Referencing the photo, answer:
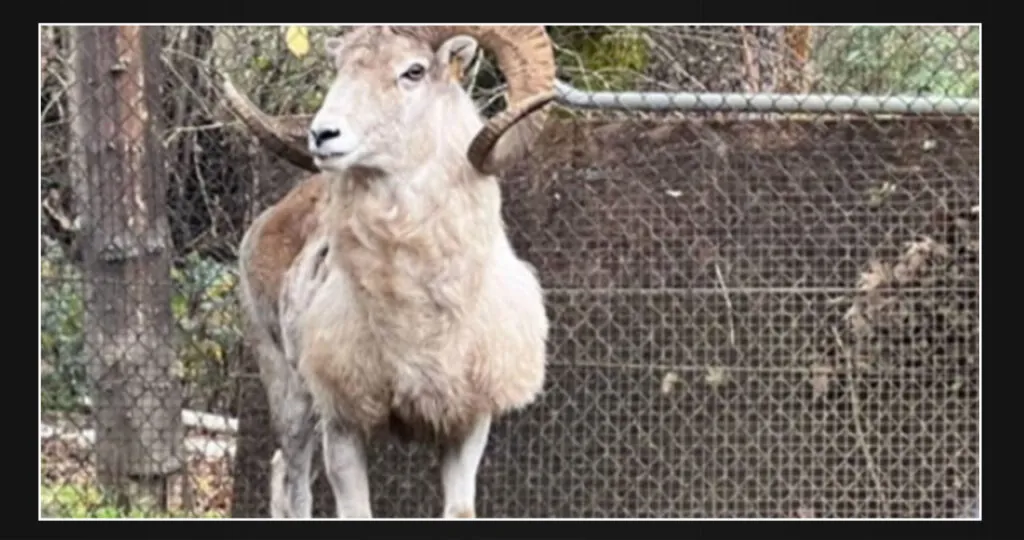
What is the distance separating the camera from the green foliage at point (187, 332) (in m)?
8.76

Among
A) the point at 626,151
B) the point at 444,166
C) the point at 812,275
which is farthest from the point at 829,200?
the point at 444,166

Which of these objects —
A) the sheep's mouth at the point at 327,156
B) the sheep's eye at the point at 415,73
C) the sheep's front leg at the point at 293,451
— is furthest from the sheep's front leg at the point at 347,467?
the sheep's eye at the point at 415,73

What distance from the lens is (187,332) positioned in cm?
909

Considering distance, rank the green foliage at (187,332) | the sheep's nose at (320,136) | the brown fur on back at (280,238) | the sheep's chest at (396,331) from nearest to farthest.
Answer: the sheep's nose at (320,136), the sheep's chest at (396,331), the brown fur on back at (280,238), the green foliage at (187,332)

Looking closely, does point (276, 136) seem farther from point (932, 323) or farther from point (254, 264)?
point (932, 323)

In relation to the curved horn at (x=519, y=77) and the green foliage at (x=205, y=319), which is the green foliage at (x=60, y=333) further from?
the curved horn at (x=519, y=77)

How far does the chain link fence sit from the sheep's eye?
1.39 metres

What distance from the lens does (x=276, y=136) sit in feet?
22.9

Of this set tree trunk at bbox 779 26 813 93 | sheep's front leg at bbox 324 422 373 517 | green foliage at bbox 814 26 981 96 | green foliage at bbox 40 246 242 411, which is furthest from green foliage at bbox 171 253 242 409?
green foliage at bbox 814 26 981 96

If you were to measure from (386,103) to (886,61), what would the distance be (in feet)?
11.3

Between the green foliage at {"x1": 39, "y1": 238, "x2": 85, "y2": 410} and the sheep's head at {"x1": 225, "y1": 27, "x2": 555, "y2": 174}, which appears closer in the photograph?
the sheep's head at {"x1": 225, "y1": 27, "x2": 555, "y2": 174}

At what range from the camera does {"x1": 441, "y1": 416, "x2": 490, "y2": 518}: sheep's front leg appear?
6.71 m

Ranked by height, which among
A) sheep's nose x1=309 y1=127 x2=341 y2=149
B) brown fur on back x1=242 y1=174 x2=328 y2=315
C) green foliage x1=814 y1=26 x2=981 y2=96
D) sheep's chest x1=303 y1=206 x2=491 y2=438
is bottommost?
sheep's chest x1=303 y1=206 x2=491 y2=438

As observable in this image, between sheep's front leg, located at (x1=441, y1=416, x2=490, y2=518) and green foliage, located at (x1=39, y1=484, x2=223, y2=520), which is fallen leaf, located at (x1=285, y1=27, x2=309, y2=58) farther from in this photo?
sheep's front leg, located at (x1=441, y1=416, x2=490, y2=518)
